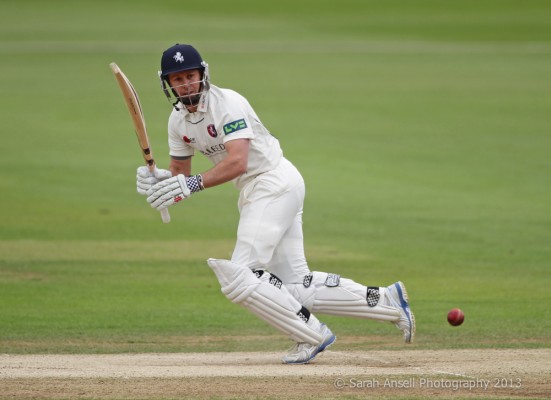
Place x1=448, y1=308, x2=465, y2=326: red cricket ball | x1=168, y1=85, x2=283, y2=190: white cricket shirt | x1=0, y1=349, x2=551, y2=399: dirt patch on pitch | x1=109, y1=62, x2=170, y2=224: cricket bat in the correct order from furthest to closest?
x1=448, y1=308, x2=465, y2=326: red cricket ball, x1=109, y1=62, x2=170, y2=224: cricket bat, x1=168, y1=85, x2=283, y2=190: white cricket shirt, x1=0, y1=349, x2=551, y2=399: dirt patch on pitch

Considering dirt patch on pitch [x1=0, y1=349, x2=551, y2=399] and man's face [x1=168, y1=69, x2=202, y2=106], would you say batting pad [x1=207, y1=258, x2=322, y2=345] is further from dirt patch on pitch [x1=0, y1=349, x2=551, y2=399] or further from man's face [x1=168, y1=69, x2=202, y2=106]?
man's face [x1=168, y1=69, x2=202, y2=106]

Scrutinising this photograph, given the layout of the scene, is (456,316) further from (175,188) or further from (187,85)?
(187,85)

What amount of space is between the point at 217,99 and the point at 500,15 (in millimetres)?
43635

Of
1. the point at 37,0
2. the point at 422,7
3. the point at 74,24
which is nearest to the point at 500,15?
the point at 422,7

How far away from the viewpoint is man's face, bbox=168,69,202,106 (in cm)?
742

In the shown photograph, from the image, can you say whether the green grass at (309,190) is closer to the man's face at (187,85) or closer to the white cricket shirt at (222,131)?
the white cricket shirt at (222,131)

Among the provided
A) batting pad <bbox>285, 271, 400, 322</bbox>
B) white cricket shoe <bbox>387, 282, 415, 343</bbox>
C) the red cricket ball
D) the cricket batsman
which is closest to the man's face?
the cricket batsman

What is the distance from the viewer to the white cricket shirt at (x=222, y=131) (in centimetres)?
741

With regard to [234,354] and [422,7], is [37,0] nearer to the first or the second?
[422,7]

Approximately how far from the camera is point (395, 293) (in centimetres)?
797

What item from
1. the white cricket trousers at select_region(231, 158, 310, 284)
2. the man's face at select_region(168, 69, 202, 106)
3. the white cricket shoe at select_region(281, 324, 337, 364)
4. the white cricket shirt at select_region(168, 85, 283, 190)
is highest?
the man's face at select_region(168, 69, 202, 106)

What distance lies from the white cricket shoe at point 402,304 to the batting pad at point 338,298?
6 cm

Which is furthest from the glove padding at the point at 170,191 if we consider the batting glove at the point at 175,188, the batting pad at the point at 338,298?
the batting pad at the point at 338,298

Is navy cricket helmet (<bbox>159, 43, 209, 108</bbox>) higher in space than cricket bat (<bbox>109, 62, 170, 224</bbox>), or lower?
higher
